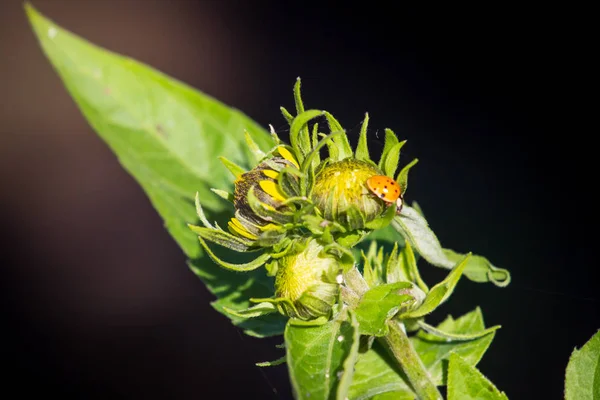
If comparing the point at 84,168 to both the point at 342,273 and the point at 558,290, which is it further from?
the point at 342,273

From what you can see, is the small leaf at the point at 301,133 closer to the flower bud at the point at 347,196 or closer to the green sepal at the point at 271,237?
the flower bud at the point at 347,196

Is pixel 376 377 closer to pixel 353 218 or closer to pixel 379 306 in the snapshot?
pixel 379 306

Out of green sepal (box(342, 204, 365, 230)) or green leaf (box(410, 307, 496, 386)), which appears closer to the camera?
green sepal (box(342, 204, 365, 230))

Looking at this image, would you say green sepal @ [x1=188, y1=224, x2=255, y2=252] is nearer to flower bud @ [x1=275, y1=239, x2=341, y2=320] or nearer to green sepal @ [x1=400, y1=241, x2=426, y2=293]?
flower bud @ [x1=275, y1=239, x2=341, y2=320]

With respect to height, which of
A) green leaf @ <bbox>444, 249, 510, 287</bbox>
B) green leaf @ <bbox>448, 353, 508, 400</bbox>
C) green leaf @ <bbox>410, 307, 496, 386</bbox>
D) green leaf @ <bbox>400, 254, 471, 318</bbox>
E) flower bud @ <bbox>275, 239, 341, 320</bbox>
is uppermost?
flower bud @ <bbox>275, 239, 341, 320</bbox>

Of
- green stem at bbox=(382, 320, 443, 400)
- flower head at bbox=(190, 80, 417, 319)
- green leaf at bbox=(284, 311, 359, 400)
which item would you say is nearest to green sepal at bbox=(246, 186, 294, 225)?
flower head at bbox=(190, 80, 417, 319)

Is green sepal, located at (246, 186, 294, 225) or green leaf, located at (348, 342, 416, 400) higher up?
green sepal, located at (246, 186, 294, 225)
